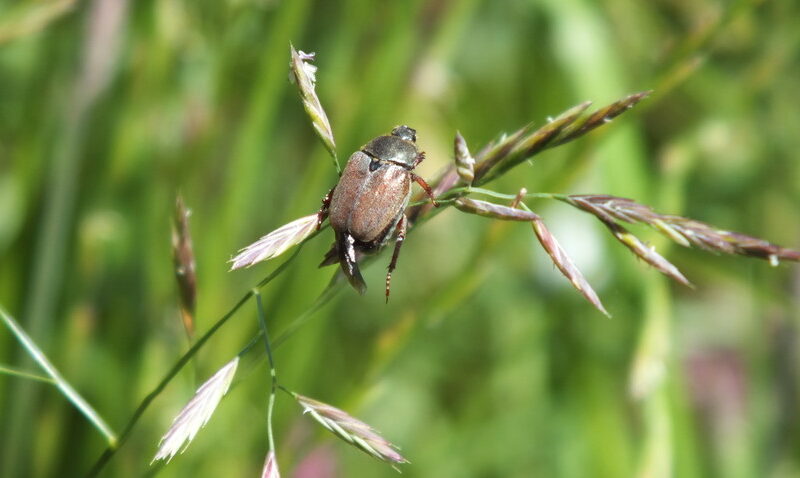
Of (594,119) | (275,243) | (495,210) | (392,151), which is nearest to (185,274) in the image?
(275,243)

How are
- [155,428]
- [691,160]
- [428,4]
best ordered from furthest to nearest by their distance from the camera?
[428,4] < [691,160] < [155,428]

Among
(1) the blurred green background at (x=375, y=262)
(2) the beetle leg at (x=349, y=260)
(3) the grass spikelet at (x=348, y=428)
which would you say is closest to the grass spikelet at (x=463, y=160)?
(2) the beetle leg at (x=349, y=260)

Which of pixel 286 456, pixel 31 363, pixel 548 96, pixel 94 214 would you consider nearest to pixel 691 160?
pixel 548 96

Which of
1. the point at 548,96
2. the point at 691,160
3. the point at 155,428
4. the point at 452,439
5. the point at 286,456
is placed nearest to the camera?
the point at 286,456

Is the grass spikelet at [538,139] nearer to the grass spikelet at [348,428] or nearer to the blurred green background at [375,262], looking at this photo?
the grass spikelet at [348,428]

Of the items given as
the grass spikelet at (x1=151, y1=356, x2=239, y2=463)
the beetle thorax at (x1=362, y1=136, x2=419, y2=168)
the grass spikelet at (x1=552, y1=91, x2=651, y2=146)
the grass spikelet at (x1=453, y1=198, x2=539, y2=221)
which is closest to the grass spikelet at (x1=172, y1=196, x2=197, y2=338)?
the grass spikelet at (x1=151, y1=356, x2=239, y2=463)

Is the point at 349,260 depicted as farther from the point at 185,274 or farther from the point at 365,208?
the point at 185,274

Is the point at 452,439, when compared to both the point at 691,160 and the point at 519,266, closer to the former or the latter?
the point at 519,266

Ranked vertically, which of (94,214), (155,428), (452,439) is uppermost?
(94,214)
